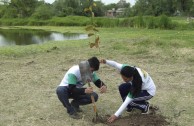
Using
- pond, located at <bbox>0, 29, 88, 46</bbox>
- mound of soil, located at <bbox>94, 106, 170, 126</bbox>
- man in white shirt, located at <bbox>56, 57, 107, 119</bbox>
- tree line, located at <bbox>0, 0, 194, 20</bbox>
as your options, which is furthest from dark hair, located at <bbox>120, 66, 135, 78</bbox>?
tree line, located at <bbox>0, 0, 194, 20</bbox>

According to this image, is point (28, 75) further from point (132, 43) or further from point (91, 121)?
point (132, 43)

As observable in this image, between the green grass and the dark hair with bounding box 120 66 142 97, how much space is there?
82 centimetres

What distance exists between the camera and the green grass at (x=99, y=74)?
6141 mm

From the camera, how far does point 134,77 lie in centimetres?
549

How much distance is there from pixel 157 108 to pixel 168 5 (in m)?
43.9

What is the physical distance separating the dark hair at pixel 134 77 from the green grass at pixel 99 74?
0.82m

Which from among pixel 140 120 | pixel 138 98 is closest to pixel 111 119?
pixel 140 120

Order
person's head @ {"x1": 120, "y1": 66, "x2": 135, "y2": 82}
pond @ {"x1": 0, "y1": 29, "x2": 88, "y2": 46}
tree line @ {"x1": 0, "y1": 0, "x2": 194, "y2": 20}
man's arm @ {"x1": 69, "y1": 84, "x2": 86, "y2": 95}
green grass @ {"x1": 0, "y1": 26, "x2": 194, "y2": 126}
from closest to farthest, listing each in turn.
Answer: person's head @ {"x1": 120, "y1": 66, "x2": 135, "y2": 82} < man's arm @ {"x1": 69, "y1": 84, "x2": 86, "y2": 95} < green grass @ {"x1": 0, "y1": 26, "x2": 194, "y2": 126} < pond @ {"x1": 0, "y1": 29, "x2": 88, "y2": 46} < tree line @ {"x1": 0, "y1": 0, "x2": 194, "y2": 20}

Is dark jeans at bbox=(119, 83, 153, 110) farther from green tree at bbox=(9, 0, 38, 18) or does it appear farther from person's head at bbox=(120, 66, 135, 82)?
green tree at bbox=(9, 0, 38, 18)

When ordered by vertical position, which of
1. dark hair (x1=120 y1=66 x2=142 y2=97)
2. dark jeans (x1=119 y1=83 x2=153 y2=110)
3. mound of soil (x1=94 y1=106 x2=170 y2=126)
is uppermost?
dark hair (x1=120 y1=66 x2=142 y2=97)

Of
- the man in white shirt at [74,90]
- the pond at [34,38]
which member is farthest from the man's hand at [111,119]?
the pond at [34,38]

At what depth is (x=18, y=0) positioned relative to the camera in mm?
53031

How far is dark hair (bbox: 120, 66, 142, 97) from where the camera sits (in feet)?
17.7

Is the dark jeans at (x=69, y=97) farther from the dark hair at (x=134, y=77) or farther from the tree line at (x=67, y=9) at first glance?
the tree line at (x=67, y=9)
